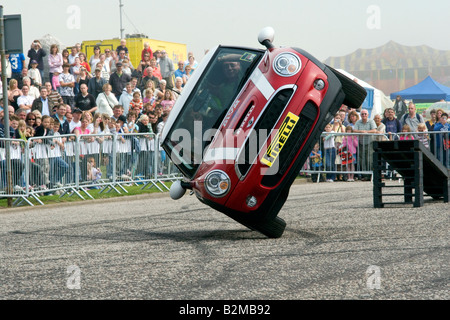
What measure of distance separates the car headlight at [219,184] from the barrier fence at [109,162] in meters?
5.41

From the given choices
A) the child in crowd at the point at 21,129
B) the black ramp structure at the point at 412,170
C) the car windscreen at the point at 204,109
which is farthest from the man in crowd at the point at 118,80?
the car windscreen at the point at 204,109

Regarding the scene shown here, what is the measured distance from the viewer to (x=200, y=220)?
1182 centimetres

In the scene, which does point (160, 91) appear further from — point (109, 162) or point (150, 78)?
point (109, 162)

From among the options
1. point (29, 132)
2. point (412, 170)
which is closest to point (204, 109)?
point (412, 170)

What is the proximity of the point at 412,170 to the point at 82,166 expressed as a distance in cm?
714

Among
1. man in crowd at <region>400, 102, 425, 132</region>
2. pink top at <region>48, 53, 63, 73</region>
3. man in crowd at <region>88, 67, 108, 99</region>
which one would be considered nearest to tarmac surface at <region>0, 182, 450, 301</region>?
man in crowd at <region>400, 102, 425, 132</region>

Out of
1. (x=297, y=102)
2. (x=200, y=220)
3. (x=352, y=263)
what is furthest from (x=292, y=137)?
(x=200, y=220)

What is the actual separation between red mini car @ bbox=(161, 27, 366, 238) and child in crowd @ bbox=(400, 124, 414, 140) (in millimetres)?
11139

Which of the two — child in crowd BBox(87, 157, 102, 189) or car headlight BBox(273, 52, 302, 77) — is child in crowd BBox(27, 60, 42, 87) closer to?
child in crowd BBox(87, 157, 102, 189)

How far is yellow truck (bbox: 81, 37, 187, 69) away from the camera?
30.5m

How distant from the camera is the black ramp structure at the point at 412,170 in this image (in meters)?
12.3
